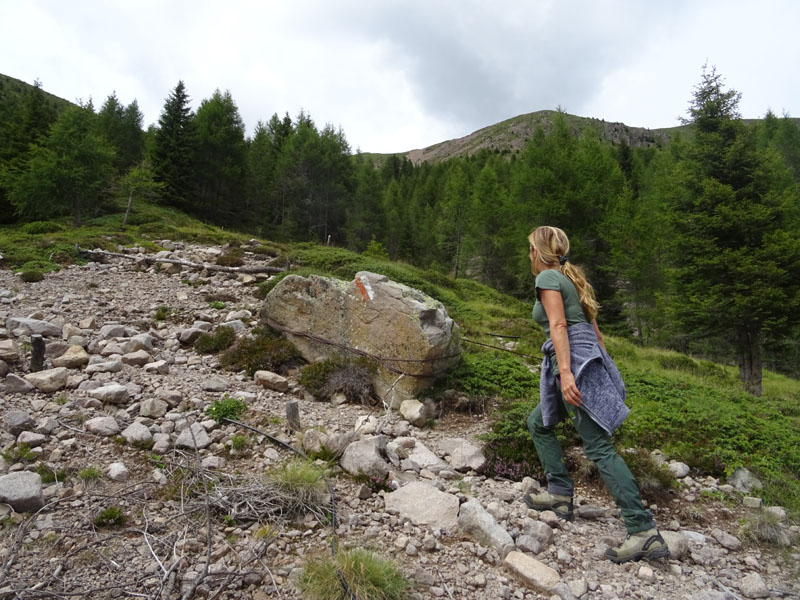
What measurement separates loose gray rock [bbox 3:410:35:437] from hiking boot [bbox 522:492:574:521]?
512 centimetres

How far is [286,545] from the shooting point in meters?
3.07

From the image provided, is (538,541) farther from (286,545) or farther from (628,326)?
(628,326)

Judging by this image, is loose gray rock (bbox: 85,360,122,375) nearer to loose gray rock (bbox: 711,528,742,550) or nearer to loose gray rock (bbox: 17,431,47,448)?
loose gray rock (bbox: 17,431,47,448)

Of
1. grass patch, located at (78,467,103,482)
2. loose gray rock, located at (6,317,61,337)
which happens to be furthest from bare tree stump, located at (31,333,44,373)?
grass patch, located at (78,467,103,482)

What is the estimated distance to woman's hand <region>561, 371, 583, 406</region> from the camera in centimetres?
316

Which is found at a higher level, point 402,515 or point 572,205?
point 572,205

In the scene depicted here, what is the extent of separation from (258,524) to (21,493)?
6.03 ft

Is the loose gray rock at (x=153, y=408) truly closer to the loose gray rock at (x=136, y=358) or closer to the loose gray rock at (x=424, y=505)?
the loose gray rock at (x=136, y=358)

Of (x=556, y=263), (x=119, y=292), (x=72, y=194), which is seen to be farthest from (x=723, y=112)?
(x=72, y=194)

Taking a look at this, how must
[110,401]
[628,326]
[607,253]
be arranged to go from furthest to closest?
1. [607,253]
2. [628,326]
3. [110,401]

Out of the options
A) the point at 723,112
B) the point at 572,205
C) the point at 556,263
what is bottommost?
the point at 556,263

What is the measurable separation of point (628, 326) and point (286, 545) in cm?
2653

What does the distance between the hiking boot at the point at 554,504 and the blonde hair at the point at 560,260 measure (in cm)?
162

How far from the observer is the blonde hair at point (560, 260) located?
3.46m
